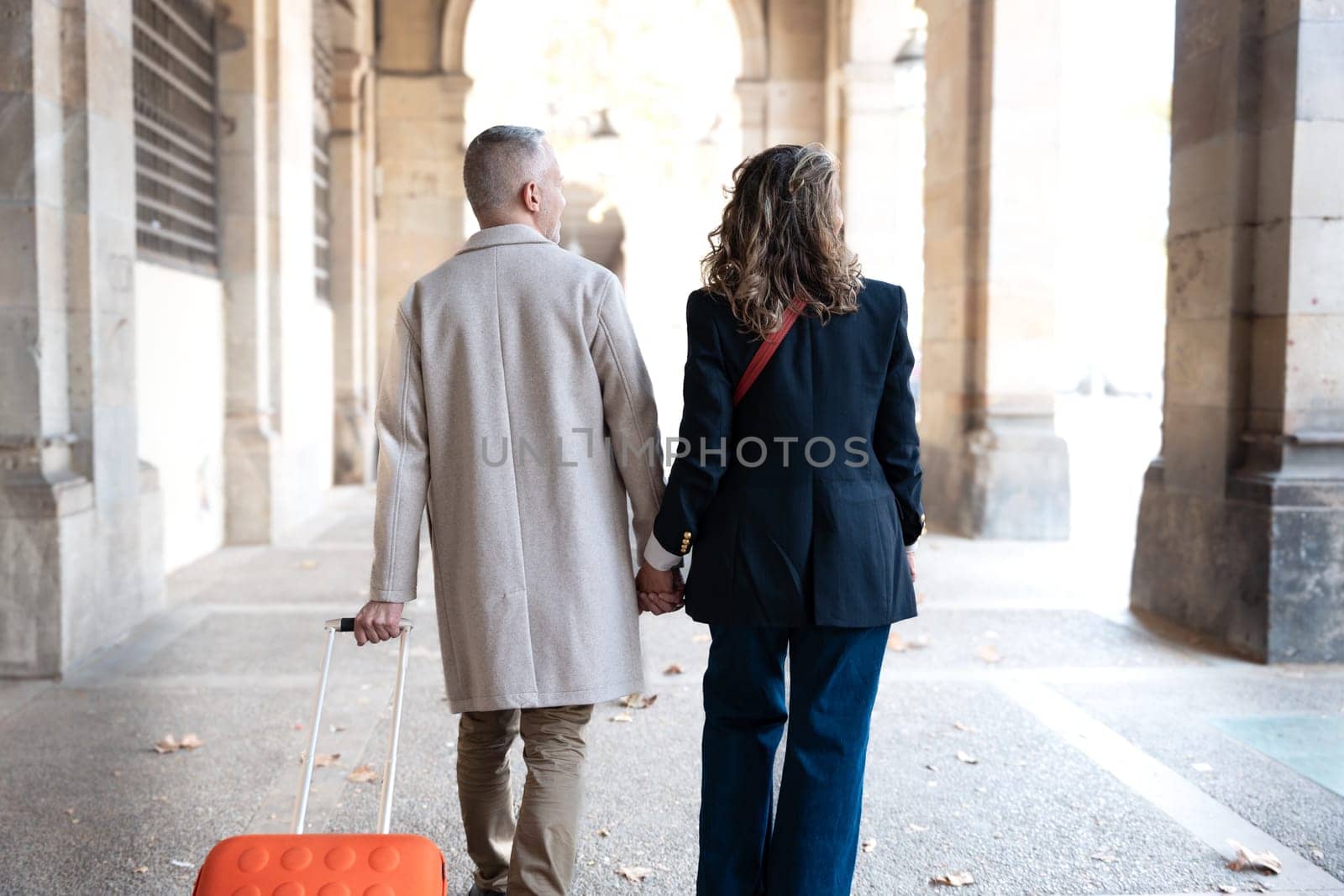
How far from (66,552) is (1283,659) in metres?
5.56

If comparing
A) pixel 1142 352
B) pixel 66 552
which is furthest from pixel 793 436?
pixel 1142 352

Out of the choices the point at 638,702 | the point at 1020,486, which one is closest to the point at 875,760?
the point at 638,702

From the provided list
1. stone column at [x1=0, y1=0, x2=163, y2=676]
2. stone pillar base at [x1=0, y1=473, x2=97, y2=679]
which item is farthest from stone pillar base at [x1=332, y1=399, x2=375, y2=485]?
stone pillar base at [x1=0, y1=473, x2=97, y2=679]

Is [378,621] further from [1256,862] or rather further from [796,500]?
[1256,862]

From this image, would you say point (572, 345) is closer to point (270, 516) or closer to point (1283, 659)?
point (1283, 659)

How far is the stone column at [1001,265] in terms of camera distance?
380 inches

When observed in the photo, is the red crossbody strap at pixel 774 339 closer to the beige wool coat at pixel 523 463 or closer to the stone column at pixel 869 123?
the beige wool coat at pixel 523 463

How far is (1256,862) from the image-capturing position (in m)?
3.30

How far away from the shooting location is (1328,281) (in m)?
5.57

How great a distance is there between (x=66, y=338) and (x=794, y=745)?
4386 millimetres

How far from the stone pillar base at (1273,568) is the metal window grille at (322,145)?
943 centimetres

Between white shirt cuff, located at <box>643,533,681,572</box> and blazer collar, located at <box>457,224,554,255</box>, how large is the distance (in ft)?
2.41

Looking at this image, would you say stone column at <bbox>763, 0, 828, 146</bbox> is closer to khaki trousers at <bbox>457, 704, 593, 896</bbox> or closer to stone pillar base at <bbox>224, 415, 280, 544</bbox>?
stone pillar base at <bbox>224, 415, 280, 544</bbox>

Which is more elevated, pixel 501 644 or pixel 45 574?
pixel 501 644
